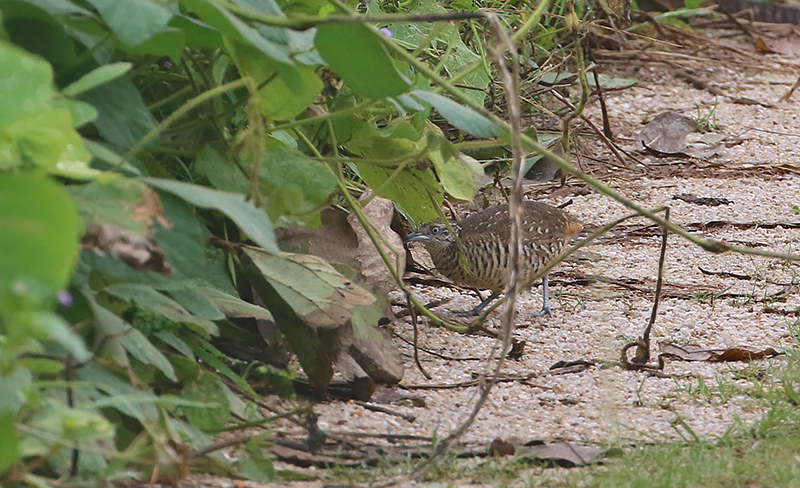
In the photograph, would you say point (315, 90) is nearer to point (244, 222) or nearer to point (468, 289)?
point (244, 222)

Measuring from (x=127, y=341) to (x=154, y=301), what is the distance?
0.45 ft

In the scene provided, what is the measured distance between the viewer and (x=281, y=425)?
85.0 inches

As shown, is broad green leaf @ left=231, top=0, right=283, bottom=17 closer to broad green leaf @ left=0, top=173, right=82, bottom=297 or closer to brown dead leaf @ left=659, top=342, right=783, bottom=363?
broad green leaf @ left=0, top=173, right=82, bottom=297

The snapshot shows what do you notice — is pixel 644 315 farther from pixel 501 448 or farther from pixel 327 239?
pixel 501 448

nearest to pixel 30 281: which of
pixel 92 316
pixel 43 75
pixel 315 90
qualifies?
pixel 43 75

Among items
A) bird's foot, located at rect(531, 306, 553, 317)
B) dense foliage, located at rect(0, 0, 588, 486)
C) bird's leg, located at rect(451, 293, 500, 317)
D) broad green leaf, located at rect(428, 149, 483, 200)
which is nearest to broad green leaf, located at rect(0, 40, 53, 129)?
dense foliage, located at rect(0, 0, 588, 486)

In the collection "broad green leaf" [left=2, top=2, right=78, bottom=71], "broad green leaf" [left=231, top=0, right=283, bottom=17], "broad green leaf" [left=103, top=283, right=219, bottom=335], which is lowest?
"broad green leaf" [left=103, top=283, right=219, bottom=335]

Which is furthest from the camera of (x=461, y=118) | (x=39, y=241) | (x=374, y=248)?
(x=374, y=248)

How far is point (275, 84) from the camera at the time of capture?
6.77 ft

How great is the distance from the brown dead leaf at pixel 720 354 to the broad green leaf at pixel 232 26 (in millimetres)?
1656

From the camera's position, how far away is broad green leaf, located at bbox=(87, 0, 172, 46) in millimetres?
1575

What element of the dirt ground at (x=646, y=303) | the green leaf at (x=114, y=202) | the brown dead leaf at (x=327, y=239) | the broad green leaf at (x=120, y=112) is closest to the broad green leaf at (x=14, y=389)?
the green leaf at (x=114, y=202)

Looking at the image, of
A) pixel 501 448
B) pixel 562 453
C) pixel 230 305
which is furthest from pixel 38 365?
pixel 562 453

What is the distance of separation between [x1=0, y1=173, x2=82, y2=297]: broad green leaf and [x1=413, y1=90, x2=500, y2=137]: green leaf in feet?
2.97
